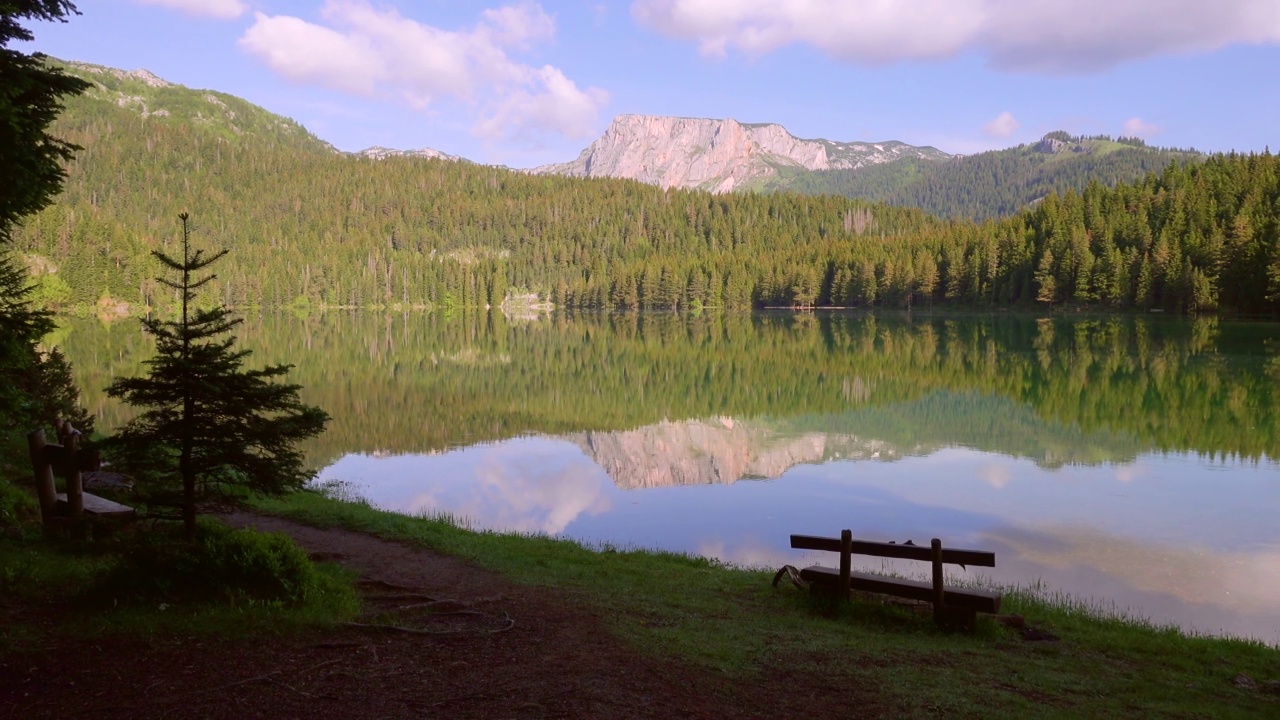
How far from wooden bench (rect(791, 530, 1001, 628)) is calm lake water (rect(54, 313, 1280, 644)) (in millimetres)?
4713

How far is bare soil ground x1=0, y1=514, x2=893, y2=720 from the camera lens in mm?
6703

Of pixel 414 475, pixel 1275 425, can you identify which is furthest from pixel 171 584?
pixel 1275 425

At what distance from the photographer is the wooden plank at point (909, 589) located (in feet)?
33.6

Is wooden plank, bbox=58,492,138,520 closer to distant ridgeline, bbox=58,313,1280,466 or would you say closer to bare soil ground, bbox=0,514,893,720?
bare soil ground, bbox=0,514,893,720

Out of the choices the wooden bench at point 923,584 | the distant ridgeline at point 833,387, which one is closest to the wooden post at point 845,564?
the wooden bench at point 923,584

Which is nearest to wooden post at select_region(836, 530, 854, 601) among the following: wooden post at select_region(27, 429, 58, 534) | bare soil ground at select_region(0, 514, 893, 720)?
bare soil ground at select_region(0, 514, 893, 720)

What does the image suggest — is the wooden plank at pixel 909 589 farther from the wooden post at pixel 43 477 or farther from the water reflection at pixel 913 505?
the wooden post at pixel 43 477

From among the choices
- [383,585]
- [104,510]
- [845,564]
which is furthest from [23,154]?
[845,564]

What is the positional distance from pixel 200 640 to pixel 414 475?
1796cm

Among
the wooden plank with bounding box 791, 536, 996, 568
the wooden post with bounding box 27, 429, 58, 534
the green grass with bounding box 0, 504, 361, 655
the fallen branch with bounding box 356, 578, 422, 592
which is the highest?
the wooden post with bounding box 27, 429, 58, 534

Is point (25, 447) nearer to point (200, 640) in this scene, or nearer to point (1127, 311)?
point (200, 640)

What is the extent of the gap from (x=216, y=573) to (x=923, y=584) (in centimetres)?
843

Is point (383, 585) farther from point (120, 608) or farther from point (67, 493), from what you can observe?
point (67, 493)

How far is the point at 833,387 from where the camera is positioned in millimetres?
45625
